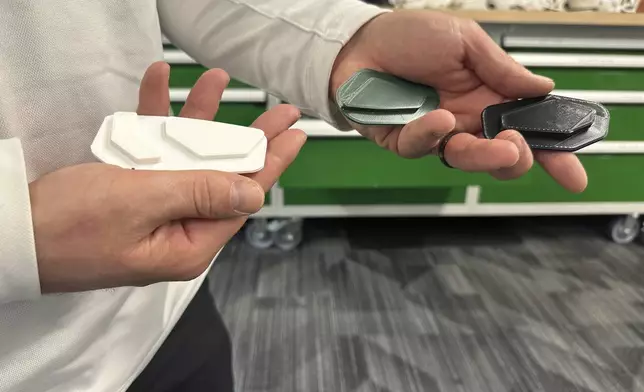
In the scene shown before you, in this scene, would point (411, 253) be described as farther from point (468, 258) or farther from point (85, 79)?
point (85, 79)

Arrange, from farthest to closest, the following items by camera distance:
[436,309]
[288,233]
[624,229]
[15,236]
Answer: [624,229], [288,233], [436,309], [15,236]

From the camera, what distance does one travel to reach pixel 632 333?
4.28 feet

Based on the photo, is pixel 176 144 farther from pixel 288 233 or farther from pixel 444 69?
pixel 288 233

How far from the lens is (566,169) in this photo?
48cm

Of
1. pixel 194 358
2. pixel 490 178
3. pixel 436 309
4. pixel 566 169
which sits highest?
pixel 566 169

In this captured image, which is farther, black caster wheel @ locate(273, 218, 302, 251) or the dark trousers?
black caster wheel @ locate(273, 218, 302, 251)

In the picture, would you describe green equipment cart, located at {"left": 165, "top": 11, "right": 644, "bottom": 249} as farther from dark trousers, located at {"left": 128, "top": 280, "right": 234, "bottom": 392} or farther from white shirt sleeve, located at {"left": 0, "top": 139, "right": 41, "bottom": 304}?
white shirt sleeve, located at {"left": 0, "top": 139, "right": 41, "bottom": 304}

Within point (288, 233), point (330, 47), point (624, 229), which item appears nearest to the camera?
point (330, 47)

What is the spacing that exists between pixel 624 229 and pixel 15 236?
72.5 inches

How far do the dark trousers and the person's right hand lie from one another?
0.58 feet

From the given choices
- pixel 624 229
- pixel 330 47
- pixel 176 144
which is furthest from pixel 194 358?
pixel 624 229

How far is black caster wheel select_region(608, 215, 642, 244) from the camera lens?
1.72 metres

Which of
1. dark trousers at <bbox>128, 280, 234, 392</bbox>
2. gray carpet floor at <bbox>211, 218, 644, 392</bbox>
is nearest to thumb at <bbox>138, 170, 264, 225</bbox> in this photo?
dark trousers at <bbox>128, 280, 234, 392</bbox>

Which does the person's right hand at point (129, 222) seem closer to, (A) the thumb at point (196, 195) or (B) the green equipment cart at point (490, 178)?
(A) the thumb at point (196, 195)
